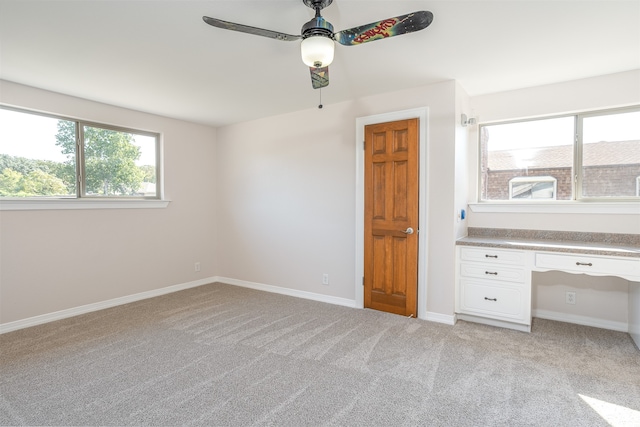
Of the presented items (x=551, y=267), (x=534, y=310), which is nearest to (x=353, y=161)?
(x=551, y=267)

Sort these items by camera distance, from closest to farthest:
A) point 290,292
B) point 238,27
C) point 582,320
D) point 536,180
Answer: point 238,27 < point 582,320 < point 536,180 < point 290,292

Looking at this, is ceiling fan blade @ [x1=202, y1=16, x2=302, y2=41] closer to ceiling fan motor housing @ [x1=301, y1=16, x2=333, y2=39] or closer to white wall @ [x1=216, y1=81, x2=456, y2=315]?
ceiling fan motor housing @ [x1=301, y1=16, x2=333, y2=39]

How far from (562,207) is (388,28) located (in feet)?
8.61

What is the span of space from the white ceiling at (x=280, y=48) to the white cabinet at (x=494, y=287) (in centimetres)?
169

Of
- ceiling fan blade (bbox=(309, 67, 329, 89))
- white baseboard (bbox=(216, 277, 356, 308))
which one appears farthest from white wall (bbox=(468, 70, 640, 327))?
ceiling fan blade (bbox=(309, 67, 329, 89))

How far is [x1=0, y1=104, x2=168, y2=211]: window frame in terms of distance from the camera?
3.11 metres

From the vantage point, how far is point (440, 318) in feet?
10.5

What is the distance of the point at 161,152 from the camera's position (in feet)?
14.1

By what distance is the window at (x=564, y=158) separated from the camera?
299 centimetres

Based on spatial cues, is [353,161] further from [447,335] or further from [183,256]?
[183,256]

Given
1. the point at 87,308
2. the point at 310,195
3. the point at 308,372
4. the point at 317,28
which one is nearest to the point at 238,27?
the point at 317,28

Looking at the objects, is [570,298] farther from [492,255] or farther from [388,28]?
[388,28]

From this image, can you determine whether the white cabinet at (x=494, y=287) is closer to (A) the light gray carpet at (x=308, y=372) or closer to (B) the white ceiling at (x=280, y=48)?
(A) the light gray carpet at (x=308, y=372)

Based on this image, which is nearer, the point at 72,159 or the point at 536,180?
the point at 536,180
